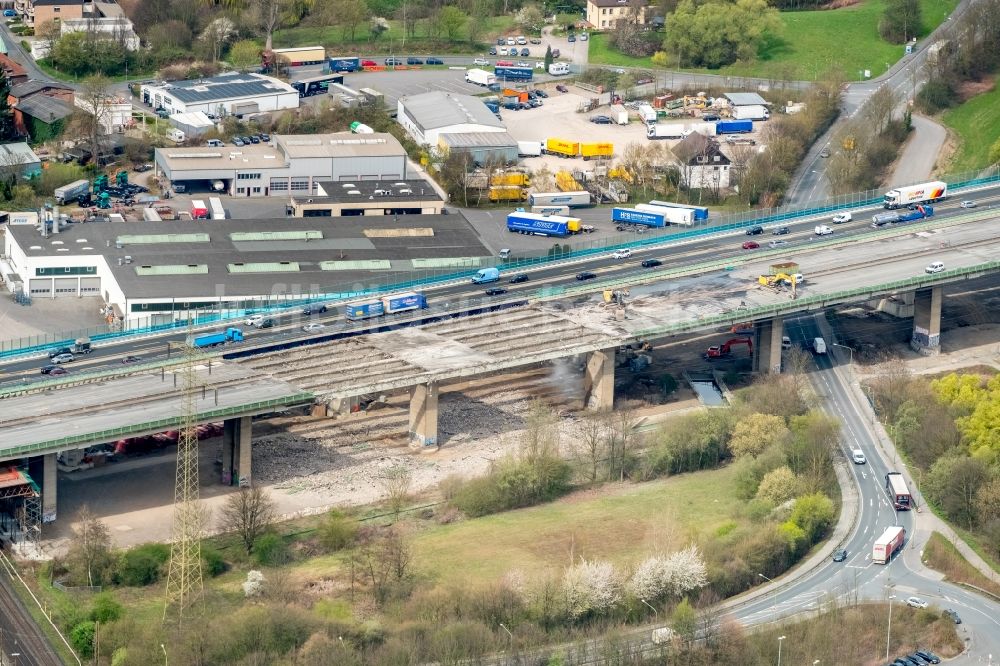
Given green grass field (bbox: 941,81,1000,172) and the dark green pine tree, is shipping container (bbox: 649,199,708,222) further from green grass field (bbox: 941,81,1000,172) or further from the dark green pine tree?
the dark green pine tree

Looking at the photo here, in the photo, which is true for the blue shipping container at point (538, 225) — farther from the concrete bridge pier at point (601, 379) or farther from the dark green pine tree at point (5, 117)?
the dark green pine tree at point (5, 117)

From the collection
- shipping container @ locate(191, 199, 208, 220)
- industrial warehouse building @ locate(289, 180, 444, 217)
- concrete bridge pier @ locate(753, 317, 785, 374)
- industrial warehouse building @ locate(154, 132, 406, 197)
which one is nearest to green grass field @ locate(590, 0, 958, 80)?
industrial warehouse building @ locate(154, 132, 406, 197)

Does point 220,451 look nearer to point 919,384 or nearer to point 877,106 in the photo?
point 919,384

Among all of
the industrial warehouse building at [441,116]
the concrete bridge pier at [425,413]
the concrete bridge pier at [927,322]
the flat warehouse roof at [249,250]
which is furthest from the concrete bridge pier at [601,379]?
the industrial warehouse building at [441,116]

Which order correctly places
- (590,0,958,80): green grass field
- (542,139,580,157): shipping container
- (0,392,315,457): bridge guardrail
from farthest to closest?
1. (590,0,958,80): green grass field
2. (542,139,580,157): shipping container
3. (0,392,315,457): bridge guardrail

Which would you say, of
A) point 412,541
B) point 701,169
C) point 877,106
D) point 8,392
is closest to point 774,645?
point 412,541
